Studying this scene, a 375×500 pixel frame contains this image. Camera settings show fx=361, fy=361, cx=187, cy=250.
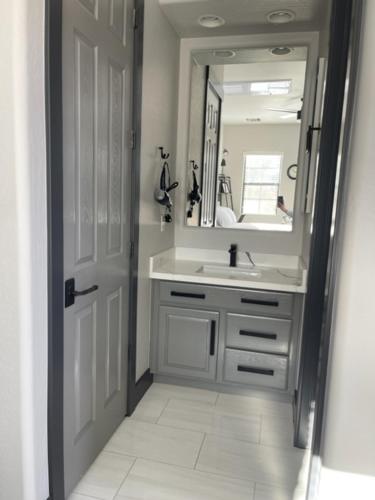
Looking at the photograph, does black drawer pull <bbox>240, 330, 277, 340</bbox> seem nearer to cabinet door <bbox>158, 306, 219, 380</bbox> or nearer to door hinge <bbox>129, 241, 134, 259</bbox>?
cabinet door <bbox>158, 306, 219, 380</bbox>

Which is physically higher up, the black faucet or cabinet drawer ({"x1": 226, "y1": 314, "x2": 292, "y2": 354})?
the black faucet

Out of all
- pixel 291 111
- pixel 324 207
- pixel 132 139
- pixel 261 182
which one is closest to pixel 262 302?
pixel 324 207

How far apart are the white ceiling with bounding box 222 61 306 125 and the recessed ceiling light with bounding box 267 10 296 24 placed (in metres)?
0.36

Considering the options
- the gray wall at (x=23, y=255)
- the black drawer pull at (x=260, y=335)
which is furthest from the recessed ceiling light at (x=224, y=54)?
the black drawer pull at (x=260, y=335)

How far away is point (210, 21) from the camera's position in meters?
2.54

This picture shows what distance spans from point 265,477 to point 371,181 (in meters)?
1.57

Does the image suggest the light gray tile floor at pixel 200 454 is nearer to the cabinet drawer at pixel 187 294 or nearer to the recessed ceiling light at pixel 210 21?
the cabinet drawer at pixel 187 294

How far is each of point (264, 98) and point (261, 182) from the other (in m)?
0.64

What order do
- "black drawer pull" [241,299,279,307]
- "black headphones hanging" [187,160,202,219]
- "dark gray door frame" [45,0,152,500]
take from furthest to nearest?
"black headphones hanging" [187,160,202,219]
"black drawer pull" [241,299,279,307]
"dark gray door frame" [45,0,152,500]

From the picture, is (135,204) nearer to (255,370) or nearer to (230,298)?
(230,298)

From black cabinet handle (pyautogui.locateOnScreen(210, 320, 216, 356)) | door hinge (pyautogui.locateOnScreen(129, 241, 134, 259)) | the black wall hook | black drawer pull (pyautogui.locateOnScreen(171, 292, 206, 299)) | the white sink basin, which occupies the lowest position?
black cabinet handle (pyautogui.locateOnScreen(210, 320, 216, 356))

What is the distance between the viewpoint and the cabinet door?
2594 millimetres

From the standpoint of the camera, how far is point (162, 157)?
2604 millimetres

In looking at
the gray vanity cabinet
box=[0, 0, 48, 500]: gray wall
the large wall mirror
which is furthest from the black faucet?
box=[0, 0, 48, 500]: gray wall
